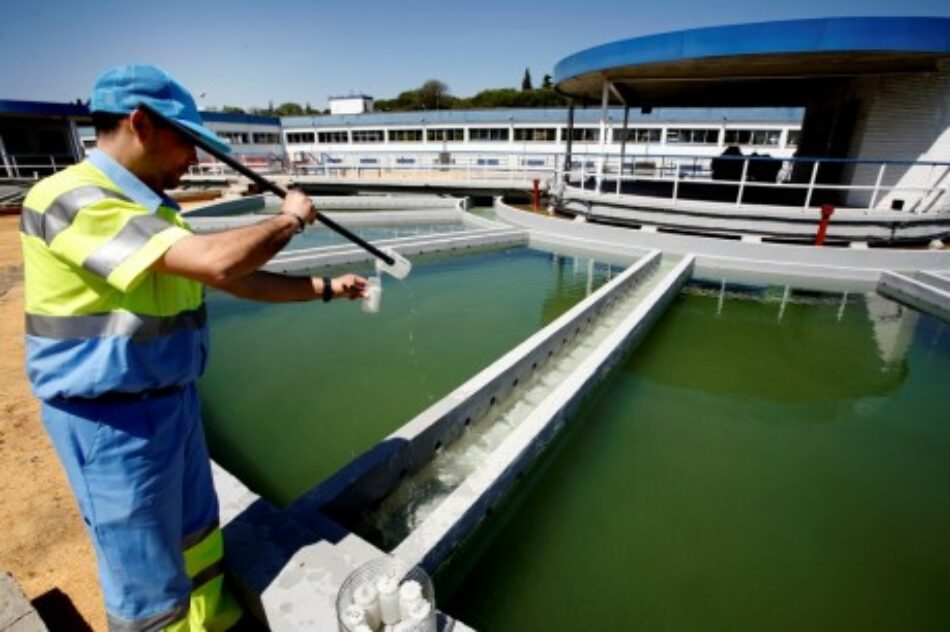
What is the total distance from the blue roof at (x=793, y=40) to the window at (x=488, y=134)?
27.1 meters

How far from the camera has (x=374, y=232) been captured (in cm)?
1359

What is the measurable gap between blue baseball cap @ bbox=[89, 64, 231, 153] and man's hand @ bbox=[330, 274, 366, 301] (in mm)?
1018

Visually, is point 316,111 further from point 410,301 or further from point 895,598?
point 895,598

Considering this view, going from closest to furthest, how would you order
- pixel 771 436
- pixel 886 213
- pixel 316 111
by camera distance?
pixel 771 436
pixel 886 213
pixel 316 111

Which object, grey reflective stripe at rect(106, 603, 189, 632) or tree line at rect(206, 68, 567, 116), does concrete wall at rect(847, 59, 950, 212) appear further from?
tree line at rect(206, 68, 567, 116)

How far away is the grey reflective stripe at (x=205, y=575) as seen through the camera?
1997 millimetres

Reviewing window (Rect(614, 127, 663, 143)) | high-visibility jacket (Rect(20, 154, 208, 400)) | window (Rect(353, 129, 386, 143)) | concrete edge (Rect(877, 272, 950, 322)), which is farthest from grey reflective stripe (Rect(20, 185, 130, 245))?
window (Rect(353, 129, 386, 143))

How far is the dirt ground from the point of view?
2.40 metres

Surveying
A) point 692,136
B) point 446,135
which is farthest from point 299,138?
point 692,136

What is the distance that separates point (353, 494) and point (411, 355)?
114 inches

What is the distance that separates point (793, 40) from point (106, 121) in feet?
40.1

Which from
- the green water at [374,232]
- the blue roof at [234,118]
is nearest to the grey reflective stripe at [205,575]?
the green water at [374,232]

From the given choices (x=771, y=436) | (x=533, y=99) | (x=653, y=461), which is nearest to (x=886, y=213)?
(x=771, y=436)

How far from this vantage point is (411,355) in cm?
573
